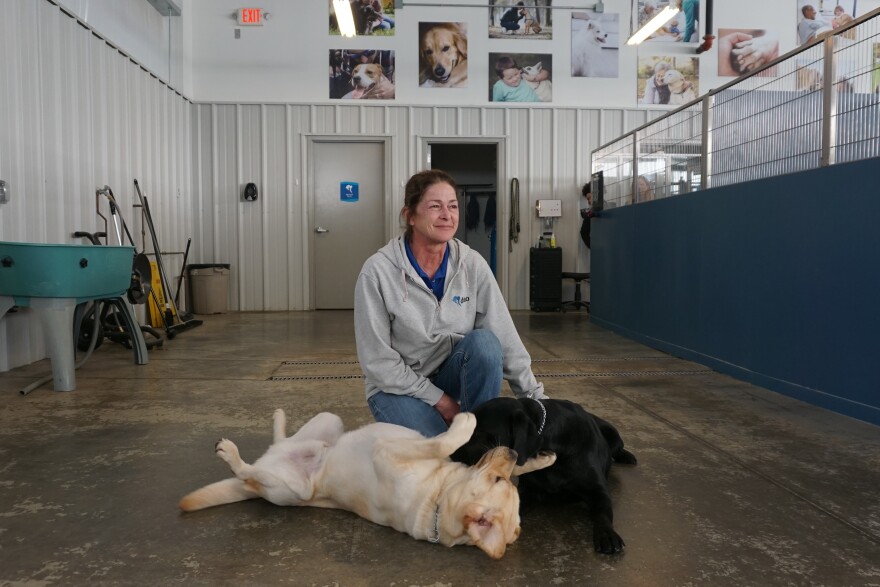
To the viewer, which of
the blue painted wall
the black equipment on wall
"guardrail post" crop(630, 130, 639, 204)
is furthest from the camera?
the black equipment on wall

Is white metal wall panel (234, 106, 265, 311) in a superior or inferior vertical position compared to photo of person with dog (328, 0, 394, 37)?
inferior

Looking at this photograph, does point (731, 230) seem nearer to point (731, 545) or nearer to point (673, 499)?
point (673, 499)

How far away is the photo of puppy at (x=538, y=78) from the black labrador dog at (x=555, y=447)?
7.30 meters

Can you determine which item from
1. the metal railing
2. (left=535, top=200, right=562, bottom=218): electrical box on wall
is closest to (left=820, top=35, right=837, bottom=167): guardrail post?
the metal railing

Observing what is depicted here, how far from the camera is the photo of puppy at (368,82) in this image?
8.48 metres

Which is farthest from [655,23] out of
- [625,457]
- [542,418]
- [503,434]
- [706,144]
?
[503,434]

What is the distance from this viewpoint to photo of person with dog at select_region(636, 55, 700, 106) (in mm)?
8727

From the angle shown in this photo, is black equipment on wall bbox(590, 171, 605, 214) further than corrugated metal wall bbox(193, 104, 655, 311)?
No

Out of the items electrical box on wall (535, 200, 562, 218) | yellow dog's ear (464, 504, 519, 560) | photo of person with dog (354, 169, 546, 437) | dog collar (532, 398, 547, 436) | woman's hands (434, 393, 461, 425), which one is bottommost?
yellow dog's ear (464, 504, 519, 560)

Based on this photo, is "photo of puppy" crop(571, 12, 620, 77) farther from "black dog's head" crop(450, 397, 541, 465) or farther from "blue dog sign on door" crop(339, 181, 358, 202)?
"black dog's head" crop(450, 397, 541, 465)

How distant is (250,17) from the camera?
833cm

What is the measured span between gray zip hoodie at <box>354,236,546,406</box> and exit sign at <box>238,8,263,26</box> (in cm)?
720

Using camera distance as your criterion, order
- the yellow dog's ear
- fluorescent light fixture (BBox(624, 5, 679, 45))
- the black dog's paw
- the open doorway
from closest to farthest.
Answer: the yellow dog's ear → the black dog's paw → fluorescent light fixture (BBox(624, 5, 679, 45)) → the open doorway

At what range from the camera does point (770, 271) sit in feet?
12.5
